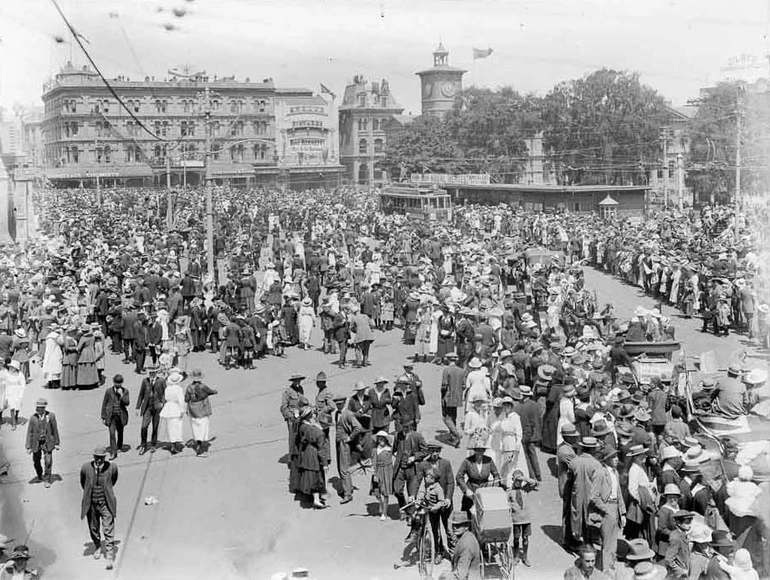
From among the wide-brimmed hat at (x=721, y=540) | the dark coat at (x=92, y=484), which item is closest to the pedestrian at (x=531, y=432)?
the wide-brimmed hat at (x=721, y=540)

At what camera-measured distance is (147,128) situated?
3253 inches

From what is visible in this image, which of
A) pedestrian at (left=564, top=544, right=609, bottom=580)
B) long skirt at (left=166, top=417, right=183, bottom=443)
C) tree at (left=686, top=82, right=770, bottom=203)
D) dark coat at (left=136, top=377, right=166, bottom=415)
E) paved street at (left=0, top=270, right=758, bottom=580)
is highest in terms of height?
tree at (left=686, top=82, right=770, bottom=203)

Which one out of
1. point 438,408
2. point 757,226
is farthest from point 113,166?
point 438,408

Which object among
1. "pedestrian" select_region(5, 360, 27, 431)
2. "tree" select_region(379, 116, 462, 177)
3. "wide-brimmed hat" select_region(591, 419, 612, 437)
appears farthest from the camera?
"tree" select_region(379, 116, 462, 177)

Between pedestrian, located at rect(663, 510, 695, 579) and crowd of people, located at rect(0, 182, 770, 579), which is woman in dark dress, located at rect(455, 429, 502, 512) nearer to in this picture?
crowd of people, located at rect(0, 182, 770, 579)

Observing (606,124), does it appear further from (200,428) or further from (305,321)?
(200,428)

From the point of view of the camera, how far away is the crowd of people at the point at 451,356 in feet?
31.4

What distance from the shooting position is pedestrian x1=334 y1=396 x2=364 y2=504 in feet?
37.5

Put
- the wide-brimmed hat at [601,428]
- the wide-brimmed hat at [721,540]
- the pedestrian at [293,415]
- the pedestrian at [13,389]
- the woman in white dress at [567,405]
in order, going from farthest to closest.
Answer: the pedestrian at [13,389] < the woman in white dress at [567,405] < the pedestrian at [293,415] < the wide-brimmed hat at [601,428] < the wide-brimmed hat at [721,540]

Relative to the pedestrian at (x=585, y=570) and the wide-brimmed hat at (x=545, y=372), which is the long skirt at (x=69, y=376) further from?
the pedestrian at (x=585, y=570)

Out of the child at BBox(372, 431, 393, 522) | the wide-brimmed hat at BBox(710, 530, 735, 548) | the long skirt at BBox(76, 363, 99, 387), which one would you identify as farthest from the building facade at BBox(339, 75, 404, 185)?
the wide-brimmed hat at BBox(710, 530, 735, 548)

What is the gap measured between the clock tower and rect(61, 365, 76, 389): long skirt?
10069cm

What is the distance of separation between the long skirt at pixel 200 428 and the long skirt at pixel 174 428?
180mm

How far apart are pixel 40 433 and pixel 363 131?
105956 millimetres
